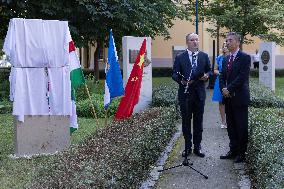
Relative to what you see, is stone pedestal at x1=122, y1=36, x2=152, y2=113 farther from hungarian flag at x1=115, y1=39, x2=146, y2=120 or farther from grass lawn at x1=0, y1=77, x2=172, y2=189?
hungarian flag at x1=115, y1=39, x2=146, y2=120

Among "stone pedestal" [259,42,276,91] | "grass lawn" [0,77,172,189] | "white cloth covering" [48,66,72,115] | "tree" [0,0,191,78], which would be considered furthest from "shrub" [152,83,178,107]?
"stone pedestal" [259,42,276,91]

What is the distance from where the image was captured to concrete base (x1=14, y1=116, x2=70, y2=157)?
852cm

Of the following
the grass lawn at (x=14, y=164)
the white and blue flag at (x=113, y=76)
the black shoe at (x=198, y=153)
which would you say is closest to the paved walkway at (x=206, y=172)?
the black shoe at (x=198, y=153)

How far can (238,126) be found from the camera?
768 cm

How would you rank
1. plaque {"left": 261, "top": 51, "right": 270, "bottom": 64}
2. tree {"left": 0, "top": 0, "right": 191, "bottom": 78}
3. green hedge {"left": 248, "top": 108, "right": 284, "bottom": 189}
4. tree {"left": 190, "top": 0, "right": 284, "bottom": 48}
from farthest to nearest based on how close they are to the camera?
tree {"left": 190, "top": 0, "right": 284, "bottom": 48} → plaque {"left": 261, "top": 51, "right": 270, "bottom": 64} → tree {"left": 0, "top": 0, "right": 191, "bottom": 78} → green hedge {"left": 248, "top": 108, "right": 284, "bottom": 189}

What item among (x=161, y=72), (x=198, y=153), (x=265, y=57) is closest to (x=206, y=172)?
(x=198, y=153)

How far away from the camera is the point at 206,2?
2916 cm

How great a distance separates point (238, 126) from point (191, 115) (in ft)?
2.68

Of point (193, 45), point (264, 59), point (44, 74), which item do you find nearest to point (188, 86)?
point (193, 45)

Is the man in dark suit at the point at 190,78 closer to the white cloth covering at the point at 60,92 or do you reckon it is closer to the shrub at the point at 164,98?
the white cloth covering at the point at 60,92

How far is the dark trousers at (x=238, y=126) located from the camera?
7.66 meters

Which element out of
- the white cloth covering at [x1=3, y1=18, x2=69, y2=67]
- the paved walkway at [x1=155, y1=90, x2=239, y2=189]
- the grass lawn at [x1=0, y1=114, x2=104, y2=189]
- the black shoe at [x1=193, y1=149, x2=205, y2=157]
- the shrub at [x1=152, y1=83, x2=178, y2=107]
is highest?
the white cloth covering at [x1=3, y1=18, x2=69, y2=67]

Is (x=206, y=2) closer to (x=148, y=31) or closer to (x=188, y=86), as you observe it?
(x=148, y=31)

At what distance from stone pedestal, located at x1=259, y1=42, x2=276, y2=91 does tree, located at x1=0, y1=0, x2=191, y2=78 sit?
4091 millimetres
